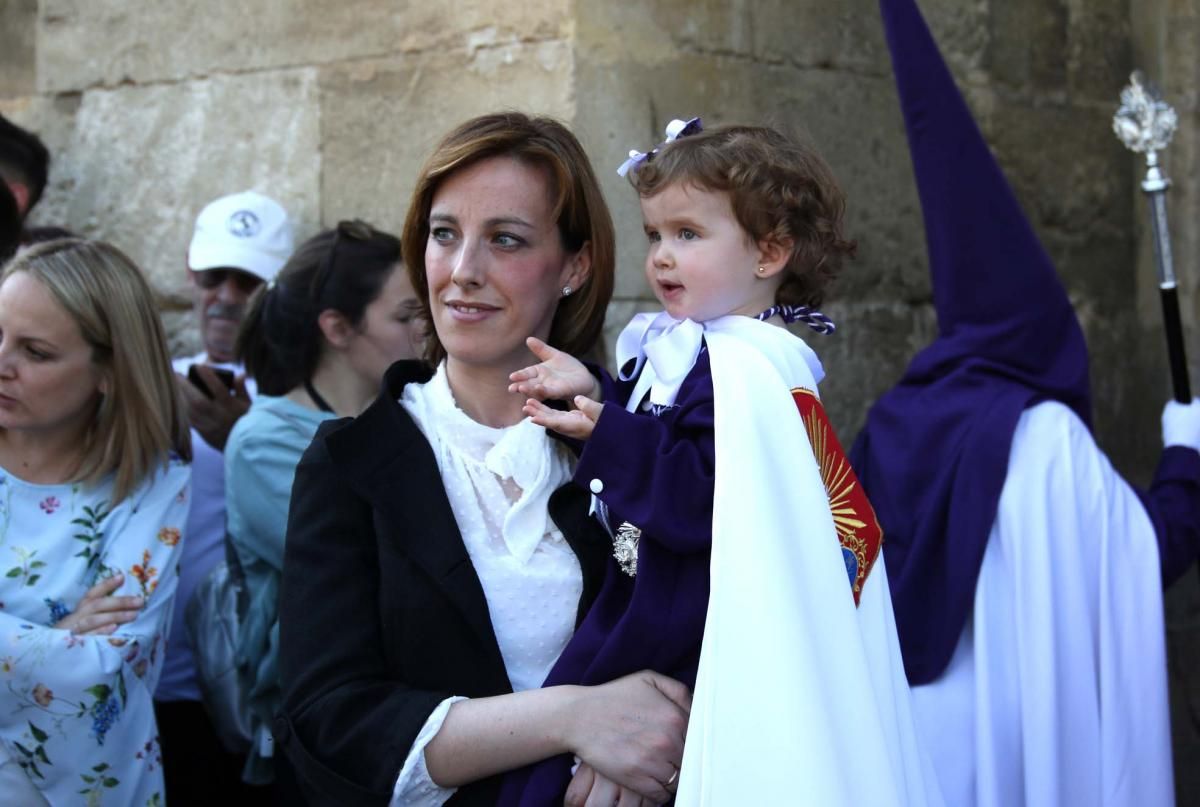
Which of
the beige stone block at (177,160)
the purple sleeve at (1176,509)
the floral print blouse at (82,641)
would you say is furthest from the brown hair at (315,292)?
the purple sleeve at (1176,509)

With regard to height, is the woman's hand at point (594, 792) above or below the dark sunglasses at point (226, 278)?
below

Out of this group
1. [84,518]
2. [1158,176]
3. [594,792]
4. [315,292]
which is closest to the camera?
[594,792]

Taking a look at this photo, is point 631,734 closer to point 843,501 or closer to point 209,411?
point 843,501

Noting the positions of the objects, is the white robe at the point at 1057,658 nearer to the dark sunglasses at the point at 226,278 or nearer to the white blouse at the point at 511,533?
the white blouse at the point at 511,533

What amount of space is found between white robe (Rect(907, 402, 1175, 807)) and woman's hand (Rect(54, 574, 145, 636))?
1620 mm

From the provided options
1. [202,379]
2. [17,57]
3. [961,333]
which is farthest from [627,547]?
[17,57]

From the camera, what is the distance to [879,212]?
13.8ft

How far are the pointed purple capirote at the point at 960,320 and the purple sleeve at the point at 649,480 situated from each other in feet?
4.30

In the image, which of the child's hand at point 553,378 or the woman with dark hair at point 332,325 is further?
the woman with dark hair at point 332,325

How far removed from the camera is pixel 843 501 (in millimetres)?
2154

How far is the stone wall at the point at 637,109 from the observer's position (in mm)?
3506

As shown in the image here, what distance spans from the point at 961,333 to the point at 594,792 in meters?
1.75

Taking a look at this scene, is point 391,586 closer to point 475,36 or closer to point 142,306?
point 142,306

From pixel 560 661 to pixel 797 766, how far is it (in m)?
0.38
